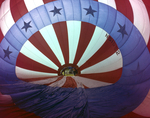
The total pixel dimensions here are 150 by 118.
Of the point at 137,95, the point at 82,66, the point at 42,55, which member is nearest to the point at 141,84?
the point at 137,95

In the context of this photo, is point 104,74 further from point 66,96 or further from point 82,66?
point 66,96

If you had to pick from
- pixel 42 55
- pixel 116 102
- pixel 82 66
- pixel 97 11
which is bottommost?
pixel 116 102

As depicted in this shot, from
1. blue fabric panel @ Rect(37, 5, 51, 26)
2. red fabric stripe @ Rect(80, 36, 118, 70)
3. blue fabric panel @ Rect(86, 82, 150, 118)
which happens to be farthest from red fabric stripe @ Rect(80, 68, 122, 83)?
blue fabric panel @ Rect(37, 5, 51, 26)

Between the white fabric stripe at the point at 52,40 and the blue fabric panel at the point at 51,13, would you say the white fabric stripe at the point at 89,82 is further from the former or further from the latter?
the blue fabric panel at the point at 51,13

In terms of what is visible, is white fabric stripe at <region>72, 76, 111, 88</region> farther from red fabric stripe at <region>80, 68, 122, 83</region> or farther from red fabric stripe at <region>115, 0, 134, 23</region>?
red fabric stripe at <region>115, 0, 134, 23</region>

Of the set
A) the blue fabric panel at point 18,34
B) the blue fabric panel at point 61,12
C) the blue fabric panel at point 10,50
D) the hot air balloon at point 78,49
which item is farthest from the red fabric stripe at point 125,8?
the blue fabric panel at point 10,50

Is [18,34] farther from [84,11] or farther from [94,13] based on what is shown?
[94,13]
